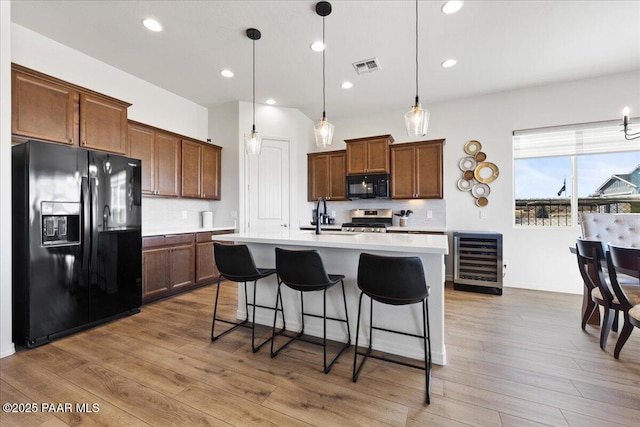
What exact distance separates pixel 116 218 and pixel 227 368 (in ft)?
6.52

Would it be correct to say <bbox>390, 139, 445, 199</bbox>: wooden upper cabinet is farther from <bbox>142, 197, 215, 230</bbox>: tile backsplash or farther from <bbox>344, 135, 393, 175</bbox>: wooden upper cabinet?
<bbox>142, 197, 215, 230</bbox>: tile backsplash

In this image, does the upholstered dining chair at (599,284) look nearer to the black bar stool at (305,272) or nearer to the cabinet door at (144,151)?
the black bar stool at (305,272)

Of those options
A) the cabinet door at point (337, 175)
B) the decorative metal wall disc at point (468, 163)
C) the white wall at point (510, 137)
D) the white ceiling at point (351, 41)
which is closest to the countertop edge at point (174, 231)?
the cabinet door at point (337, 175)

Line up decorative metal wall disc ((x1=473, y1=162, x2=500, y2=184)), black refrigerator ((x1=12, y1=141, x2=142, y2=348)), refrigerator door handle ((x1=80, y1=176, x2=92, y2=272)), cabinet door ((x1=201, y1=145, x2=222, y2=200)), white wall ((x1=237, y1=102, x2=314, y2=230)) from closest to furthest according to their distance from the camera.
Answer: black refrigerator ((x1=12, y1=141, x2=142, y2=348)) < refrigerator door handle ((x1=80, y1=176, x2=92, y2=272)) < decorative metal wall disc ((x1=473, y1=162, x2=500, y2=184)) < cabinet door ((x1=201, y1=145, x2=222, y2=200)) < white wall ((x1=237, y1=102, x2=314, y2=230))

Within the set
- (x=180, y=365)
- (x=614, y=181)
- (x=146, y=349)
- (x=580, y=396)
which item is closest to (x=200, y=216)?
(x=146, y=349)

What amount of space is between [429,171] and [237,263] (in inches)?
136

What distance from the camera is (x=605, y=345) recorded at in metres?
2.25

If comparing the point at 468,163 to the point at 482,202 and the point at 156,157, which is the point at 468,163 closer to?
the point at 482,202

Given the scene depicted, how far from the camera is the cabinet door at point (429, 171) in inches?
171

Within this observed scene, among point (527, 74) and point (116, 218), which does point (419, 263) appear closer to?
point (116, 218)

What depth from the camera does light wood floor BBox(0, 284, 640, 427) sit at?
1531 mm

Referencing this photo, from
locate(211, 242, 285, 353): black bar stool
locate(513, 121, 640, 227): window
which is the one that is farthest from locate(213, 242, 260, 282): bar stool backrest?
locate(513, 121, 640, 227): window

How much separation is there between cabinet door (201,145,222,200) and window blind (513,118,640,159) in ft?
15.9

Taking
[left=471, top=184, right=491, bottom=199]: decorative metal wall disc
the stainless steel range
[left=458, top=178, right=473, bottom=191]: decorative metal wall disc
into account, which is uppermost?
[left=458, top=178, right=473, bottom=191]: decorative metal wall disc
